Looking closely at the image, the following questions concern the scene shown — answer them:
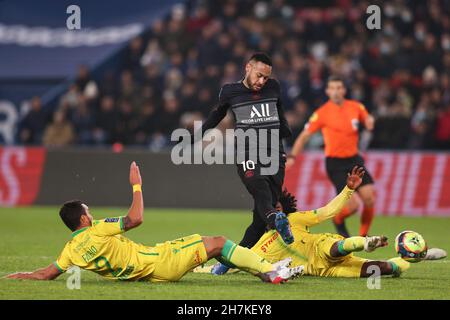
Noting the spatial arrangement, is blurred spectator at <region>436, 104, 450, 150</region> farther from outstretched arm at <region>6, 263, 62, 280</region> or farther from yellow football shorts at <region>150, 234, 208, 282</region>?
outstretched arm at <region>6, 263, 62, 280</region>

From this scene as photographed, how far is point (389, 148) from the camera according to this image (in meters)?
21.4

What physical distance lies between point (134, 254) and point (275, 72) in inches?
533

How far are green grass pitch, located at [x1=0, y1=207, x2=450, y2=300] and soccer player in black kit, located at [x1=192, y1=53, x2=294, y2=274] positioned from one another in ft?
2.71

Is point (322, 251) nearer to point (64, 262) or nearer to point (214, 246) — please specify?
point (214, 246)

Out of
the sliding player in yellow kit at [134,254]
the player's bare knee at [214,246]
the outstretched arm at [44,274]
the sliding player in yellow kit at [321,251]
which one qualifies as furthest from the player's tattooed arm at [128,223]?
the sliding player in yellow kit at [321,251]

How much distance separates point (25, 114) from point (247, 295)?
1549 cm

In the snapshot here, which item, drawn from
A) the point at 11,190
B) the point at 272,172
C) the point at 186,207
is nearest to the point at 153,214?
the point at 186,207

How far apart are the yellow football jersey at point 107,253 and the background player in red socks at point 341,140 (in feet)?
17.4

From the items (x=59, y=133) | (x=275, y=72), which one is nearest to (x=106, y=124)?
(x=59, y=133)

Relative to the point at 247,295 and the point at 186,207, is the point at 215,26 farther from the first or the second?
the point at 247,295

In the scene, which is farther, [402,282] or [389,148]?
[389,148]

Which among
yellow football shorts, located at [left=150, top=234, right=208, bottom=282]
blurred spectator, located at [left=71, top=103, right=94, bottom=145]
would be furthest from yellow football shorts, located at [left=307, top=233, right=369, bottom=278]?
blurred spectator, located at [left=71, top=103, right=94, bottom=145]

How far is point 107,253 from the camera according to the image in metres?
9.44
